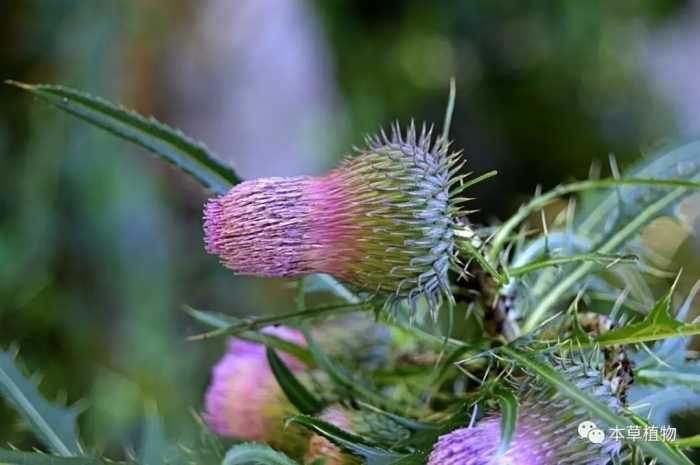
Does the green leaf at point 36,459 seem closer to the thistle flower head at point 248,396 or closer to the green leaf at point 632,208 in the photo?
the thistle flower head at point 248,396

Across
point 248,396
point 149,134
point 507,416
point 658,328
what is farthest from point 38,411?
point 658,328

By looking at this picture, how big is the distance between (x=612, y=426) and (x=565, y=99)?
332cm

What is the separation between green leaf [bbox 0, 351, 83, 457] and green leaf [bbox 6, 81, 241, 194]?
0.92 ft

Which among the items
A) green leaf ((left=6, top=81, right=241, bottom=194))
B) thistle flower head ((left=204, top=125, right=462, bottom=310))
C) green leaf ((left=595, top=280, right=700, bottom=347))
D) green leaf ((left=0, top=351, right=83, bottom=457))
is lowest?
green leaf ((left=0, top=351, right=83, bottom=457))

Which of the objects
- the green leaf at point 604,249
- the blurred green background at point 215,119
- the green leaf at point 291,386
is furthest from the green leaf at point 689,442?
the blurred green background at point 215,119

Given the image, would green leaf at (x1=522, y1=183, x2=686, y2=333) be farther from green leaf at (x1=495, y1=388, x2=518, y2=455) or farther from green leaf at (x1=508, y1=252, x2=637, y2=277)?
green leaf at (x1=495, y1=388, x2=518, y2=455)

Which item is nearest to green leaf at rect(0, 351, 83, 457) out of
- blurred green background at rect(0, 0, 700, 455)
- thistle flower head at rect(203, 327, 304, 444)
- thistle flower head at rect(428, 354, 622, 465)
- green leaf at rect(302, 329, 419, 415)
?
thistle flower head at rect(203, 327, 304, 444)

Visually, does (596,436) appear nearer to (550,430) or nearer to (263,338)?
(550,430)

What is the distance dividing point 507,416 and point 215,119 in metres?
2.84

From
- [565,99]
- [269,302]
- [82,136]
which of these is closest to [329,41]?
[565,99]

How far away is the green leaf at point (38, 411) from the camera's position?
962 mm

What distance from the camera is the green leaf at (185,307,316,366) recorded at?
930 mm

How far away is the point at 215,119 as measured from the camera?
11.1ft

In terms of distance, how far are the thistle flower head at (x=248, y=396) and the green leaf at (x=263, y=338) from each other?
0.16 feet
